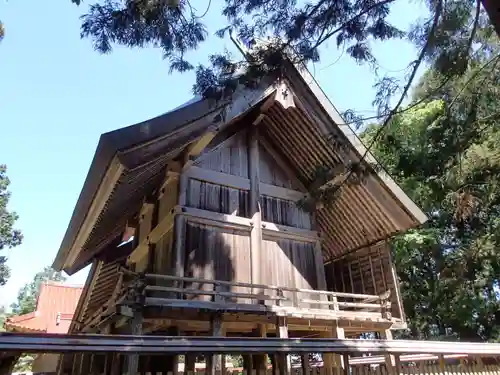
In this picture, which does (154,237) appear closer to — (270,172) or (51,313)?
(270,172)

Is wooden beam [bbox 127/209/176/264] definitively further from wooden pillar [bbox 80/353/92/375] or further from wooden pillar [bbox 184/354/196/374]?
wooden pillar [bbox 184/354/196/374]

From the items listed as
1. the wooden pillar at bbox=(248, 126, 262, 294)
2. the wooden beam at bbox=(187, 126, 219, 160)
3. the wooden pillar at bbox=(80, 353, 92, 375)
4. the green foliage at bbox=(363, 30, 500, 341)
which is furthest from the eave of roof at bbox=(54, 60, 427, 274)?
the wooden pillar at bbox=(80, 353, 92, 375)

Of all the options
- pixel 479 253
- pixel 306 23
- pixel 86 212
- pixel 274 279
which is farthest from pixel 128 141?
pixel 479 253

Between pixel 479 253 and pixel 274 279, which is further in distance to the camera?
pixel 479 253

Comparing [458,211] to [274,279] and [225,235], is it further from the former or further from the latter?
[225,235]

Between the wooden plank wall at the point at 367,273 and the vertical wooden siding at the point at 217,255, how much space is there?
309 cm

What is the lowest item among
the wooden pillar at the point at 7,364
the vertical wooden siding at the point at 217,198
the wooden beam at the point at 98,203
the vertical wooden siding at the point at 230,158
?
the wooden pillar at the point at 7,364

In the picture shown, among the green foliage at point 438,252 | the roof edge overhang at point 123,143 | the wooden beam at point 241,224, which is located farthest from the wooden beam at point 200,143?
the green foliage at point 438,252

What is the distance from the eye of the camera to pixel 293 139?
9188 mm

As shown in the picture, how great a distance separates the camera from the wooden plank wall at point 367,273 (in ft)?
28.2

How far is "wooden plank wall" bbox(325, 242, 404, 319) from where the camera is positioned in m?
8.60

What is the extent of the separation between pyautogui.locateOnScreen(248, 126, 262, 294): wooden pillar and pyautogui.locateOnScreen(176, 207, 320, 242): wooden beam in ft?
0.48

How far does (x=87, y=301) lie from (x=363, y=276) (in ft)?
24.0

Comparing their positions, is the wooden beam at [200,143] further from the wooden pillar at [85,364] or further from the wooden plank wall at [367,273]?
the wooden pillar at [85,364]
